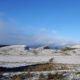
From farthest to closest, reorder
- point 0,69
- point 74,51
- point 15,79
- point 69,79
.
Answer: point 74,51, point 0,69, point 69,79, point 15,79

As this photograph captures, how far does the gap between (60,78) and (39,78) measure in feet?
3.92

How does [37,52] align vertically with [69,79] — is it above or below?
above

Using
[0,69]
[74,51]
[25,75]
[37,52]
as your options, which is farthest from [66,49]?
[25,75]

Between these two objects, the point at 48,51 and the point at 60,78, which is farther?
the point at 48,51

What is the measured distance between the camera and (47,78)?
1544cm

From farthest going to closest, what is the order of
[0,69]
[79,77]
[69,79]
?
1. [0,69]
2. [79,77]
3. [69,79]

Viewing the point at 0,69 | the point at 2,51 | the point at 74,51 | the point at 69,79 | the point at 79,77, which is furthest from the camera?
the point at 74,51

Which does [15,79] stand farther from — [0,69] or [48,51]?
[48,51]

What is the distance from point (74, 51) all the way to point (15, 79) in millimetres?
25713

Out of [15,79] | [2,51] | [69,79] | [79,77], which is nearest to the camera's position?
[15,79]

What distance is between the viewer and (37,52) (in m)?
36.4

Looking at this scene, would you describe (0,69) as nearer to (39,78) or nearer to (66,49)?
(39,78)

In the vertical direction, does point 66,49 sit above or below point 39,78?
above

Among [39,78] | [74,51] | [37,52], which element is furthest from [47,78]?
[74,51]
